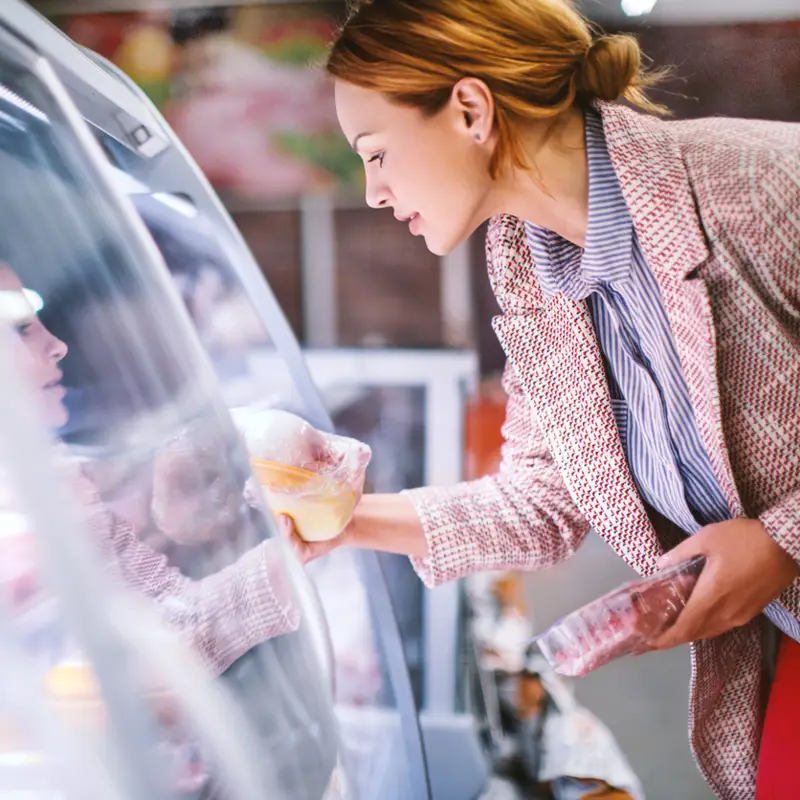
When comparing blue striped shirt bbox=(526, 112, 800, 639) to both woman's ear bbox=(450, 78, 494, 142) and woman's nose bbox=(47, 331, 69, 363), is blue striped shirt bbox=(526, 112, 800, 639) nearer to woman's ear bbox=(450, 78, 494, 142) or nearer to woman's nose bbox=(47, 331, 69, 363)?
woman's ear bbox=(450, 78, 494, 142)

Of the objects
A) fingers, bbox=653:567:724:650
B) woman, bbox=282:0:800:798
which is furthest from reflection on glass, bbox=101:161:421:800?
fingers, bbox=653:567:724:650

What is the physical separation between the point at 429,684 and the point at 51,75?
130 centimetres

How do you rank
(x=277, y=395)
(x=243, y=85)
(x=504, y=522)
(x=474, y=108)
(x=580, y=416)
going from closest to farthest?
(x=474, y=108) → (x=580, y=416) → (x=504, y=522) → (x=277, y=395) → (x=243, y=85)

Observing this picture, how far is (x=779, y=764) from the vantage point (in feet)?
3.33

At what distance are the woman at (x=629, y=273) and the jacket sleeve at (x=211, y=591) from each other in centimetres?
26

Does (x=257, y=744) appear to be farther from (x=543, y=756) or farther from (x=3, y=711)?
(x=543, y=756)

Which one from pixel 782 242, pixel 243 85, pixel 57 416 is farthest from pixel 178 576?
pixel 243 85

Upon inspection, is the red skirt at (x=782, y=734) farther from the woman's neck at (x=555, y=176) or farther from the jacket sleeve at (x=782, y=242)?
the woman's neck at (x=555, y=176)

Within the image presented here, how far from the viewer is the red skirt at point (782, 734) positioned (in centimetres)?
100

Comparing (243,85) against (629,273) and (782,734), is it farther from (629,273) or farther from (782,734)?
(782,734)

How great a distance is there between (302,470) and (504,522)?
0.33 metres

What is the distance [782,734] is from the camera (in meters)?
1.02

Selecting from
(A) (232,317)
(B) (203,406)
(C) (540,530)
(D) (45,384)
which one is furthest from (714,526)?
(A) (232,317)

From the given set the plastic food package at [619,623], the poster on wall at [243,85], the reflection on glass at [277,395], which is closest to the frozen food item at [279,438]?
the reflection on glass at [277,395]
